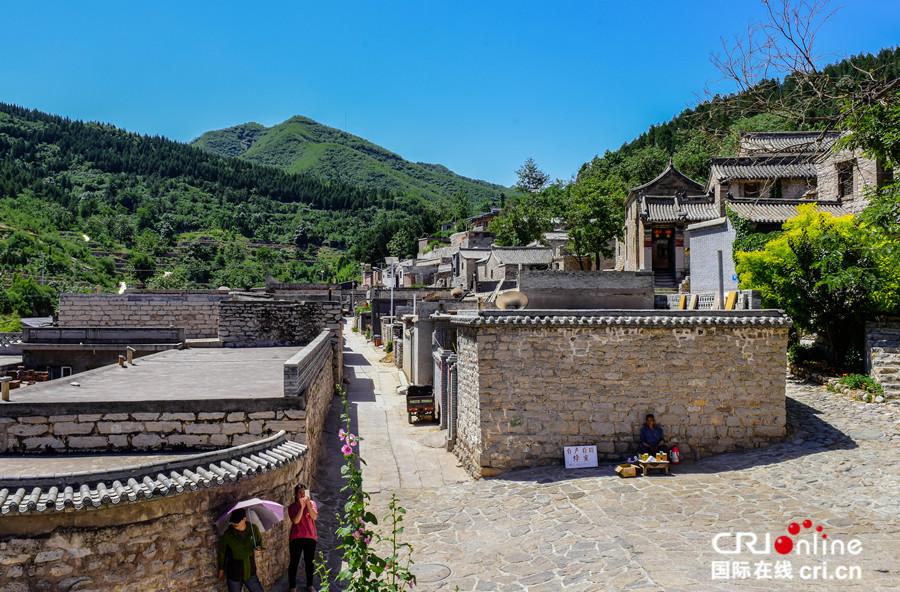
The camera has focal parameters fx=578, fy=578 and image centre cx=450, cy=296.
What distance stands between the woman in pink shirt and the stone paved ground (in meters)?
1.63

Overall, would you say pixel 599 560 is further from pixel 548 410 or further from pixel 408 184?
pixel 408 184

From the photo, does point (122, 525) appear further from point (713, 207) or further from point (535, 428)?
point (713, 207)

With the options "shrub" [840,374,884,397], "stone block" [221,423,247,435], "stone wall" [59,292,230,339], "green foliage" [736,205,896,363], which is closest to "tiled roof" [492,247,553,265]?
"stone wall" [59,292,230,339]

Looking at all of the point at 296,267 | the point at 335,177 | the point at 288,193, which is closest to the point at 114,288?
the point at 296,267

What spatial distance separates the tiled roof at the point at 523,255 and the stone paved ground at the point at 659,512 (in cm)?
3046

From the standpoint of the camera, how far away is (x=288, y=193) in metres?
134

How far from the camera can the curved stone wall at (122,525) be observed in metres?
5.24

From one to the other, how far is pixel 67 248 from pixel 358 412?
67.1 m

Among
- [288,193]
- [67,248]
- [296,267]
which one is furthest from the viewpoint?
[288,193]

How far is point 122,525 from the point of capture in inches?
219

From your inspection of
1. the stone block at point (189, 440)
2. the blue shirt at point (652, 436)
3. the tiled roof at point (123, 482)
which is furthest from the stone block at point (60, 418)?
the blue shirt at point (652, 436)

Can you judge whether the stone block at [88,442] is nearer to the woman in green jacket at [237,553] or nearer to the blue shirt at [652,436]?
the woman in green jacket at [237,553]

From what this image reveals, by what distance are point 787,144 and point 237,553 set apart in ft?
62.4

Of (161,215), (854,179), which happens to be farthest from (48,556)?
(161,215)
